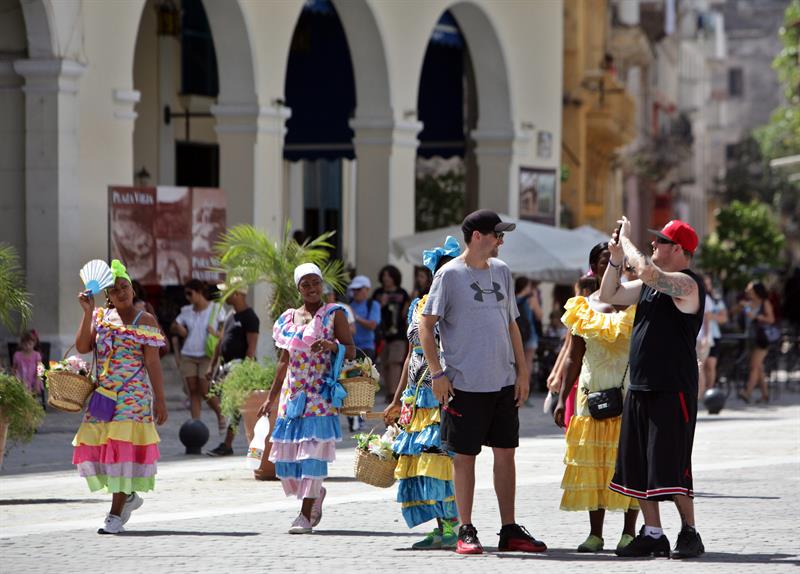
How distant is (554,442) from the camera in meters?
18.2

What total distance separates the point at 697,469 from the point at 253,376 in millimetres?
3665

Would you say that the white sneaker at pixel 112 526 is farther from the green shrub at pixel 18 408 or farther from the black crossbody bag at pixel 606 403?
the black crossbody bag at pixel 606 403

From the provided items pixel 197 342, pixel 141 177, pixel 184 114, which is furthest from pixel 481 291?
pixel 184 114

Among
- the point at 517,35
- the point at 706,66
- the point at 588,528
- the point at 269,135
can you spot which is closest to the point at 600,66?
the point at 517,35

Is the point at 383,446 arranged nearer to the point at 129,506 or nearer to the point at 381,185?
the point at 129,506

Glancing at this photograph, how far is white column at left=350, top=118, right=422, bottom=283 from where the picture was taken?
2692 cm

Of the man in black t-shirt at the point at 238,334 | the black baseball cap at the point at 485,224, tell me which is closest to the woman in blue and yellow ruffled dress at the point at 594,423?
the black baseball cap at the point at 485,224

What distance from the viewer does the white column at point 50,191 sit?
20672 mm

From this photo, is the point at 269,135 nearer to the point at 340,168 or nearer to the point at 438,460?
the point at 340,168

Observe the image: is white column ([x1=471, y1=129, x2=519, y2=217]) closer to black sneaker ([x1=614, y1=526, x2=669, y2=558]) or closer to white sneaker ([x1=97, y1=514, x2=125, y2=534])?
white sneaker ([x1=97, y1=514, x2=125, y2=534])

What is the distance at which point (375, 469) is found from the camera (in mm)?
11109

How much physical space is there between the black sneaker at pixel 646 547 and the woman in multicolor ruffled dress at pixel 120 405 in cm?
310

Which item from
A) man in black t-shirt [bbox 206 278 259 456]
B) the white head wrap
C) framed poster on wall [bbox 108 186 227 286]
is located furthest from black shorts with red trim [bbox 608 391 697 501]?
framed poster on wall [bbox 108 186 227 286]

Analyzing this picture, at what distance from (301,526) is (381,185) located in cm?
1602
